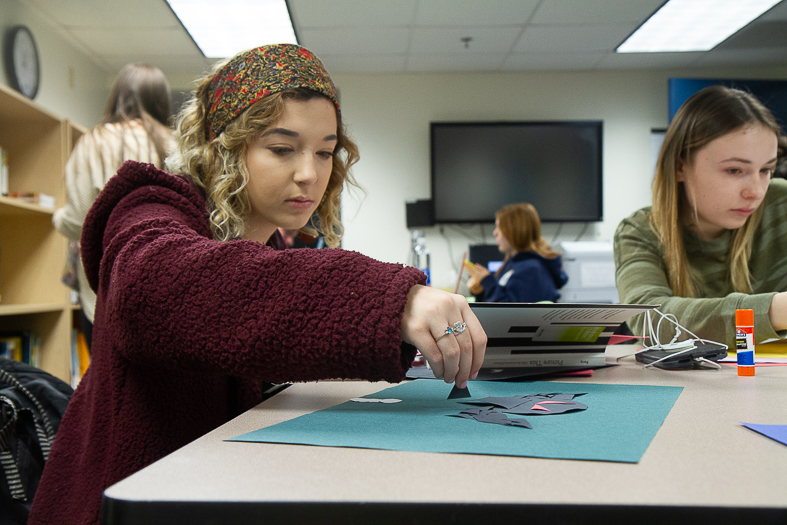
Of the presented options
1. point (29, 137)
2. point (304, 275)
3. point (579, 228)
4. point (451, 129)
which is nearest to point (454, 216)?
point (451, 129)

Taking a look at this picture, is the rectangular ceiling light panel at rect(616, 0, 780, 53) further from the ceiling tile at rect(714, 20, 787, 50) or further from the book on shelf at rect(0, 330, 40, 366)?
the book on shelf at rect(0, 330, 40, 366)

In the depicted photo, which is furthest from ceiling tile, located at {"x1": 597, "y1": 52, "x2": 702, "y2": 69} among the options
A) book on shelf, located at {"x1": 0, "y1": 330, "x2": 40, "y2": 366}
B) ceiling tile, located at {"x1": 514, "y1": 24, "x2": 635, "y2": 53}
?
book on shelf, located at {"x1": 0, "y1": 330, "x2": 40, "y2": 366}

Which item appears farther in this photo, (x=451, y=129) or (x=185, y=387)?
(x=451, y=129)

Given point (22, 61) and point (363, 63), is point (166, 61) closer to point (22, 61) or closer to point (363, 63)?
point (22, 61)

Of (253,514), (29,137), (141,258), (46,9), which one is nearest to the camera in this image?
(253,514)

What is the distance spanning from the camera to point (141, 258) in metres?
0.52

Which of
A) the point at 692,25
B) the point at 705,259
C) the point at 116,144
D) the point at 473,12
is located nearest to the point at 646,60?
the point at 692,25

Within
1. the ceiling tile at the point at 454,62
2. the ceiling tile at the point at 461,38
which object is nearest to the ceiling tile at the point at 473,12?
the ceiling tile at the point at 461,38

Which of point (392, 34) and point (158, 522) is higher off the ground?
point (392, 34)

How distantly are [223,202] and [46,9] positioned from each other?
348 centimetres

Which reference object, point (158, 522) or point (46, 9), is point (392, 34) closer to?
point (46, 9)

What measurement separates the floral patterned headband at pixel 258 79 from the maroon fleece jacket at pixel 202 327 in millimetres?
261

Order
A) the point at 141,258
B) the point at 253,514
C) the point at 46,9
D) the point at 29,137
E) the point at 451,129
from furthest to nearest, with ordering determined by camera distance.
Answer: the point at 451,129
the point at 46,9
the point at 29,137
the point at 141,258
the point at 253,514

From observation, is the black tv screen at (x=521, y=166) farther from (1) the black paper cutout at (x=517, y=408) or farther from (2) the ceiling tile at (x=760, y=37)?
(1) the black paper cutout at (x=517, y=408)
